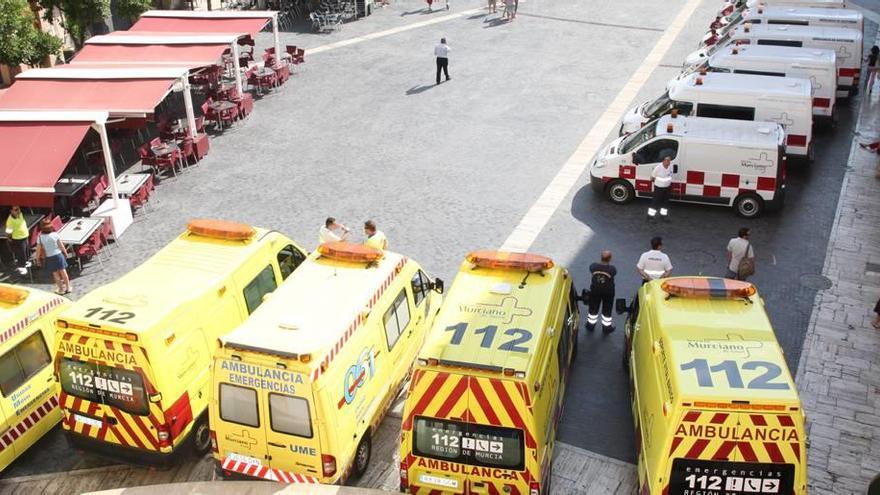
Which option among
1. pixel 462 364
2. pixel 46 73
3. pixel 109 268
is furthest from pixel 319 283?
pixel 46 73

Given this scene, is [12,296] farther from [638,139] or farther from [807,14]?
[807,14]

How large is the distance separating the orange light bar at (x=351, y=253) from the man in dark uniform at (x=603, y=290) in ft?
12.3

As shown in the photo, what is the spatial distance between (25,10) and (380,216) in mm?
13112

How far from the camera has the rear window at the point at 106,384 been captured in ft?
32.5

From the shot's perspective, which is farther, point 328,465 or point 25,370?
point 25,370

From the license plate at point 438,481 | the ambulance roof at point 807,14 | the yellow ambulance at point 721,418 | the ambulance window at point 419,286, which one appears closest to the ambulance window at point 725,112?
the ambulance roof at point 807,14

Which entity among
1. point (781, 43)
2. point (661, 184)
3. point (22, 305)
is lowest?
point (661, 184)

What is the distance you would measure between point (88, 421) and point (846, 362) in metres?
10.8

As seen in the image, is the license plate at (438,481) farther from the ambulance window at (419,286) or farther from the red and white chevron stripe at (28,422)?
the red and white chevron stripe at (28,422)

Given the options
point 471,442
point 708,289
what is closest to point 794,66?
point 708,289

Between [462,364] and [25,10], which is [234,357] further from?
[25,10]

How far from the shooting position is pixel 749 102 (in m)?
19.4

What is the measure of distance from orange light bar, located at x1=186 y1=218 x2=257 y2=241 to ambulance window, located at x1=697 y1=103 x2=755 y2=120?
12261 millimetres

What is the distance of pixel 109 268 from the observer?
631 inches
